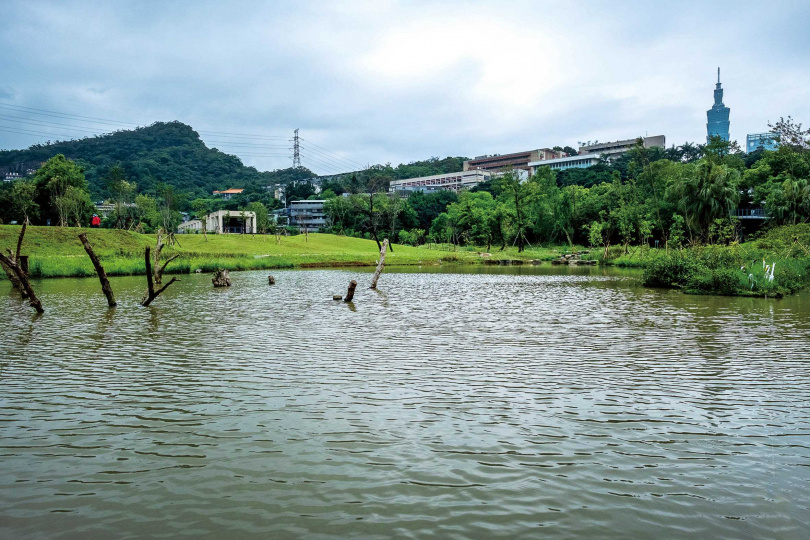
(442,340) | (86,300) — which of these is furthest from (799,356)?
(86,300)

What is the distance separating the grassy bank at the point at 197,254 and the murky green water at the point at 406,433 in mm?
27379

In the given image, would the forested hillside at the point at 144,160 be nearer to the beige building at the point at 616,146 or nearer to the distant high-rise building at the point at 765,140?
the beige building at the point at 616,146

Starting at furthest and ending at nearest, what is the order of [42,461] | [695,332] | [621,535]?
[695,332]
[42,461]
[621,535]

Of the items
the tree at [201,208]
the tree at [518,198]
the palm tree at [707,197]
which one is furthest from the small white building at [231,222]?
the palm tree at [707,197]

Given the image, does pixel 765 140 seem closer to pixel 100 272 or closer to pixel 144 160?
pixel 100 272

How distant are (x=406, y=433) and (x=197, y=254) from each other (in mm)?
44034

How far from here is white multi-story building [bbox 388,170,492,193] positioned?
181375 mm

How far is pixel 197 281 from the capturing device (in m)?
35.1

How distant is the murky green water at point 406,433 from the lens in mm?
5363

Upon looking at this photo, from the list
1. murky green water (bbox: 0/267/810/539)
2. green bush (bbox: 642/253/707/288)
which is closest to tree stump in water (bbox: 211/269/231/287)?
murky green water (bbox: 0/267/810/539)

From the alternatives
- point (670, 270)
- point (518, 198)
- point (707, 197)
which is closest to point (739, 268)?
point (670, 270)

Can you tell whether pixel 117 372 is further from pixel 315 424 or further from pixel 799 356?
pixel 799 356

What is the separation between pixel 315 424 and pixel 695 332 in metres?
12.1

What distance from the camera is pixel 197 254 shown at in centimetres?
4778
